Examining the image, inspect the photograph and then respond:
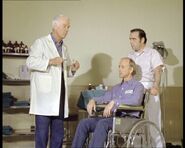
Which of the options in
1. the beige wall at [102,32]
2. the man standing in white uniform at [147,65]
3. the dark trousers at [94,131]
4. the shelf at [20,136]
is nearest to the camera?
the dark trousers at [94,131]

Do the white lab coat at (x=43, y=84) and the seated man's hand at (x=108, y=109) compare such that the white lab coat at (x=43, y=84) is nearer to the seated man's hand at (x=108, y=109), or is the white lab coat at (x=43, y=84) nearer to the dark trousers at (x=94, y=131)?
the dark trousers at (x=94, y=131)

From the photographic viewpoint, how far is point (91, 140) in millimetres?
2949

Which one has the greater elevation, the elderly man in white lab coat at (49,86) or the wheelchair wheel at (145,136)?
the elderly man in white lab coat at (49,86)

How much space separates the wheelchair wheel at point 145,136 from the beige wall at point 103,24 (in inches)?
54.4

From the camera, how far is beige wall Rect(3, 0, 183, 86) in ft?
14.4

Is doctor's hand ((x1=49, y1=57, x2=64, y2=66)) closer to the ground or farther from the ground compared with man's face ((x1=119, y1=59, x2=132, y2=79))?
farther from the ground

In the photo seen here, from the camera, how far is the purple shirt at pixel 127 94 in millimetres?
3025

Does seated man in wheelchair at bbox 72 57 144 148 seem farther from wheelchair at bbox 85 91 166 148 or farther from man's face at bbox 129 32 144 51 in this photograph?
man's face at bbox 129 32 144 51

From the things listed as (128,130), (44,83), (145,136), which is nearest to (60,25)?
(44,83)

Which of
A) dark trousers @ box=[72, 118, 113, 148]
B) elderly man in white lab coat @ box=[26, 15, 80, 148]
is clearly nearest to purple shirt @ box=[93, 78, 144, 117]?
dark trousers @ box=[72, 118, 113, 148]

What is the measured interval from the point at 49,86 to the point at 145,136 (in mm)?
929

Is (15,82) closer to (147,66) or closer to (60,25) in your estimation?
(60,25)

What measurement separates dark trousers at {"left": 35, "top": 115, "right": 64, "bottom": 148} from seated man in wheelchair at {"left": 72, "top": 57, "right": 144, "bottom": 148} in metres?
0.34

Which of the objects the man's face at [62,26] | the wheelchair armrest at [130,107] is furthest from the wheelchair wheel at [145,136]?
the man's face at [62,26]
